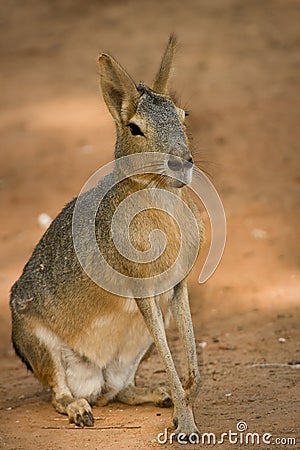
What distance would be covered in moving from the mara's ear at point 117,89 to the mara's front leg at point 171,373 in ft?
2.86

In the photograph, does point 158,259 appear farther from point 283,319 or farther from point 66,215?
point 283,319

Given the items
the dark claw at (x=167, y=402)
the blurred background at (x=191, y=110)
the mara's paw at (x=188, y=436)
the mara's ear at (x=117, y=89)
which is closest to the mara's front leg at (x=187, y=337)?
the mara's paw at (x=188, y=436)

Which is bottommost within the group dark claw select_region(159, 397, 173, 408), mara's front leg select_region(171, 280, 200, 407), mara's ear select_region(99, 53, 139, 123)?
dark claw select_region(159, 397, 173, 408)

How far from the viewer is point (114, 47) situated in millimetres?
11719

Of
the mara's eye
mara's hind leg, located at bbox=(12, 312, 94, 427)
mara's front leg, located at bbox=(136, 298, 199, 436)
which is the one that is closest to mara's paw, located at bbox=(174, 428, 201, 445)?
mara's front leg, located at bbox=(136, 298, 199, 436)

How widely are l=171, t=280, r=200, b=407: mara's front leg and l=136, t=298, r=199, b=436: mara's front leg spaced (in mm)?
45

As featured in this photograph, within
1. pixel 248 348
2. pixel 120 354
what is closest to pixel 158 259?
pixel 120 354

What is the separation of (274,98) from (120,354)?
5236mm

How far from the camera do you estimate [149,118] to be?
4.51 meters

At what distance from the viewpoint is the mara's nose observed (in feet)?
14.1

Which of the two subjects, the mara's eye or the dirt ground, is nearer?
the mara's eye

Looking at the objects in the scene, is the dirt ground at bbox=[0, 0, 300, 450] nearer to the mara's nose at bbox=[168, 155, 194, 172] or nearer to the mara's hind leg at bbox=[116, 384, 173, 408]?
the mara's hind leg at bbox=[116, 384, 173, 408]

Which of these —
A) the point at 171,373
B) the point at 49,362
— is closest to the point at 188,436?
the point at 171,373

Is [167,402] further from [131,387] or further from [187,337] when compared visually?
[187,337]
